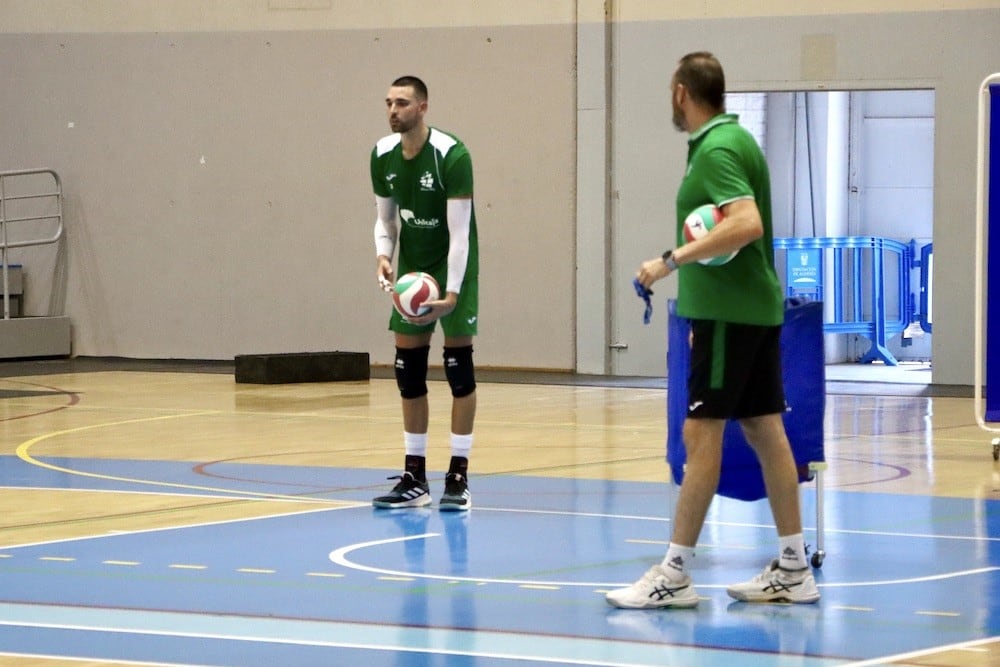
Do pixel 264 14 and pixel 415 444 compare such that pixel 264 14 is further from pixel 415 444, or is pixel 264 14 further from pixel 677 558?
pixel 677 558

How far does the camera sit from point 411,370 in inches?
292

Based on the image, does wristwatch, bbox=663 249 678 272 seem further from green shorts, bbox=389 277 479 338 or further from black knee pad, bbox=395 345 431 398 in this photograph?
black knee pad, bbox=395 345 431 398

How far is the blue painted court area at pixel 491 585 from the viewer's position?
4.50 m

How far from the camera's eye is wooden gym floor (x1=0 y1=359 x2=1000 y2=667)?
4.55 m

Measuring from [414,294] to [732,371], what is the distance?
2257 millimetres

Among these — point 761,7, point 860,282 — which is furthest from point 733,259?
point 860,282

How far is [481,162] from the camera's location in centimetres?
1608

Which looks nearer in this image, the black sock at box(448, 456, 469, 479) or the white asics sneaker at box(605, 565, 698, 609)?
the white asics sneaker at box(605, 565, 698, 609)

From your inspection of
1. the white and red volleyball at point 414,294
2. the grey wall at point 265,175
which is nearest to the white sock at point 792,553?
the white and red volleyball at point 414,294

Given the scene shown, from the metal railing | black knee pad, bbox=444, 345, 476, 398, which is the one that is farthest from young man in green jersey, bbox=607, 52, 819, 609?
the metal railing

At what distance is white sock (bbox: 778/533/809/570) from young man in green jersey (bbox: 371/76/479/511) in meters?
2.22

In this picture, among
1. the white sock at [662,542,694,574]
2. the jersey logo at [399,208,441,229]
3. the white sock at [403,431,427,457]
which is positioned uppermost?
the jersey logo at [399,208,441,229]

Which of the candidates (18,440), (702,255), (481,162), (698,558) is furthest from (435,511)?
(481,162)

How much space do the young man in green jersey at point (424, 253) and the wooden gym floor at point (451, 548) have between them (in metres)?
0.28
